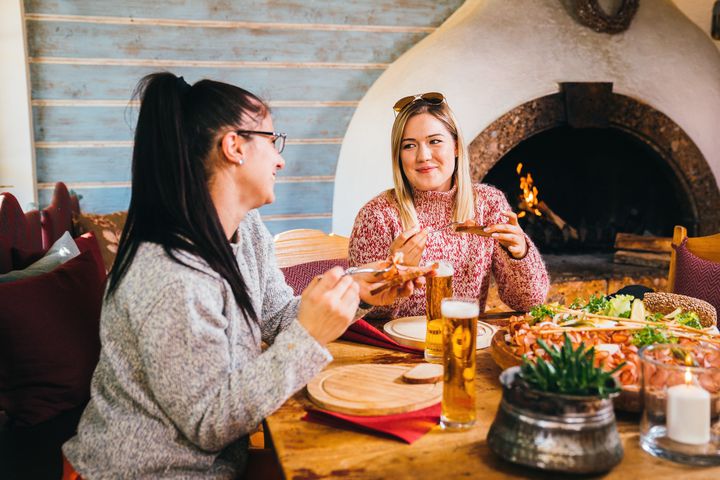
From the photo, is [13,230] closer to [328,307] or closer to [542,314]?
[328,307]

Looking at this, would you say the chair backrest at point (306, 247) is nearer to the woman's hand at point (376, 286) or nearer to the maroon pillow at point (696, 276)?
the woman's hand at point (376, 286)

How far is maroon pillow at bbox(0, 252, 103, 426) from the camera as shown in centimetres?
151

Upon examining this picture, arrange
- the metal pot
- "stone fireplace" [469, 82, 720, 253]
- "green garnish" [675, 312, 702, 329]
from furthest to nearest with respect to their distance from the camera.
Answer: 1. "stone fireplace" [469, 82, 720, 253]
2. "green garnish" [675, 312, 702, 329]
3. the metal pot

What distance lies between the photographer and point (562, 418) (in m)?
0.87

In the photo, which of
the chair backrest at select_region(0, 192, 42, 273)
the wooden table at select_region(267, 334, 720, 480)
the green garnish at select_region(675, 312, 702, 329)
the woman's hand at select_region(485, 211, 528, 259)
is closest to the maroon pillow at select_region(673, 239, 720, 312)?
the woman's hand at select_region(485, 211, 528, 259)

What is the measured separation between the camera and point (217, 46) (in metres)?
3.43

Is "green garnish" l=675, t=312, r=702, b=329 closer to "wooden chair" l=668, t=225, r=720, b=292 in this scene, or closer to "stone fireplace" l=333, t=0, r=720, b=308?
"wooden chair" l=668, t=225, r=720, b=292

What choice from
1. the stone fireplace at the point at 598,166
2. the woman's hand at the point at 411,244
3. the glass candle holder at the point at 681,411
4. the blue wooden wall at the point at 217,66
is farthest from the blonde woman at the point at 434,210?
the blue wooden wall at the point at 217,66

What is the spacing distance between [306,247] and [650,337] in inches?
63.1

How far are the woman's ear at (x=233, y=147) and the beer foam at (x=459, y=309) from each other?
47cm

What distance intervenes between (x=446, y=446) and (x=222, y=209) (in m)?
0.59

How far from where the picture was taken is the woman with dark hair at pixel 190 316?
3.32 feet

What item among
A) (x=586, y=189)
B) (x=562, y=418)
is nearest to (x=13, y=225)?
(x=562, y=418)

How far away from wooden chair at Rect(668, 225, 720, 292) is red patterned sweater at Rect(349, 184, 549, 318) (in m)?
0.65
